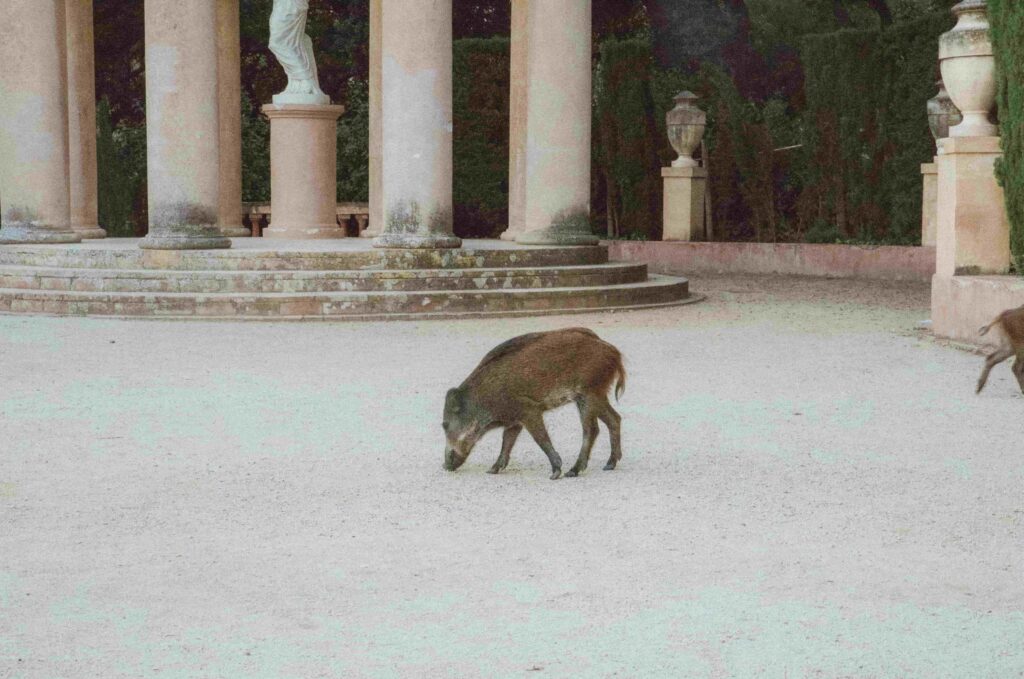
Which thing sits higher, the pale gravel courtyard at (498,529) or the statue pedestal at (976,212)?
the statue pedestal at (976,212)

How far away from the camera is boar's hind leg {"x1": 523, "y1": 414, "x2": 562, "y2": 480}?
7.68m

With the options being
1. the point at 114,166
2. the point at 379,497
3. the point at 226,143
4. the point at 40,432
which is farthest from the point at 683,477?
the point at 114,166

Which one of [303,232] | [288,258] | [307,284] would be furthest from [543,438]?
[303,232]

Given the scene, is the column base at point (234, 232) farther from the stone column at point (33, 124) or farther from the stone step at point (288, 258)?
the stone step at point (288, 258)

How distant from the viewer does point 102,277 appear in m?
17.4

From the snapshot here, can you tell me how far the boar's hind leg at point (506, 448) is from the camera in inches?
315

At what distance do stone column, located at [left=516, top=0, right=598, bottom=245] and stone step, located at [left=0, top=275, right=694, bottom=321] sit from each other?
1.60 meters

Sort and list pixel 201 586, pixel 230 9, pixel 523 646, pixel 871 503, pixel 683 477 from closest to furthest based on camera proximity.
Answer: pixel 523 646
pixel 201 586
pixel 871 503
pixel 683 477
pixel 230 9

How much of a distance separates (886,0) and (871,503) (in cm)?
2609

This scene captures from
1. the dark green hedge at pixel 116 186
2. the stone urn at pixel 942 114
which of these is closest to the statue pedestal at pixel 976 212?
the stone urn at pixel 942 114

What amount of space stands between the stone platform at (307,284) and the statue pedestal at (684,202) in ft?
30.1

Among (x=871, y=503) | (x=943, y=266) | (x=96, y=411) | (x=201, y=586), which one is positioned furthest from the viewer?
(x=943, y=266)

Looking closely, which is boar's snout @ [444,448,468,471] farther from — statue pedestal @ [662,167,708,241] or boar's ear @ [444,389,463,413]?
statue pedestal @ [662,167,708,241]

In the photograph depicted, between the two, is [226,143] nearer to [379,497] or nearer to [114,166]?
[114,166]
